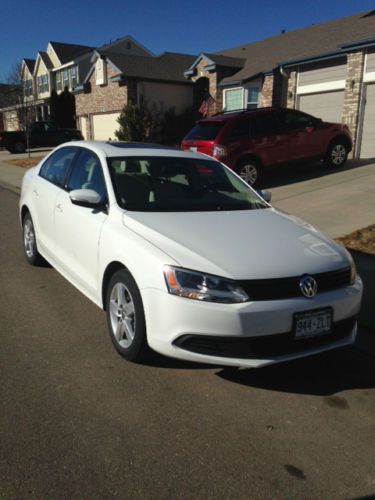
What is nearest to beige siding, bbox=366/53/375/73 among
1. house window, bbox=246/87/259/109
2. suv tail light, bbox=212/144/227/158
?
house window, bbox=246/87/259/109

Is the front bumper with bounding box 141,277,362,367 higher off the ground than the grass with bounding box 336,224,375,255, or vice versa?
the front bumper with bounding box 141,277,362,367

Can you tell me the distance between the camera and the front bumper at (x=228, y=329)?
9.83 feet

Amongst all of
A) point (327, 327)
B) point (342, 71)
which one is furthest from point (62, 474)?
point (342, 71)

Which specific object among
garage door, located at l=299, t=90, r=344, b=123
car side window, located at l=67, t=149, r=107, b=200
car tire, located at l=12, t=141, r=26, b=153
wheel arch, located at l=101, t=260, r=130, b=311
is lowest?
car tire, located at l=12, t=141, r=26, b=153

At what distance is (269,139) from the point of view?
455 inches

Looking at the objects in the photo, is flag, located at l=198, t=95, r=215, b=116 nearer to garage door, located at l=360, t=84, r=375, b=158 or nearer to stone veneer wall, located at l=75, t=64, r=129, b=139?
stone veneer wall, located at l=75, t=64, r=129, b=139

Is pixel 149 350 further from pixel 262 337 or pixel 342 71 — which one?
pixel 342 71

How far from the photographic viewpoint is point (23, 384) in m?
3.27

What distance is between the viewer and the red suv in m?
11.0

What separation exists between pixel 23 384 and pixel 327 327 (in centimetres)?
213

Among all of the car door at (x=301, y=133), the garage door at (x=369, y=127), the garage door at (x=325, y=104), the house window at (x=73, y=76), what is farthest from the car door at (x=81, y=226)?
the house window at (x=73, y=76)

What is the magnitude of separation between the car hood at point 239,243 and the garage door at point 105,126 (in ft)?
75.3

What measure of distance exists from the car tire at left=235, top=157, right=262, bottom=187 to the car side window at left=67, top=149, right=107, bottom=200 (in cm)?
685

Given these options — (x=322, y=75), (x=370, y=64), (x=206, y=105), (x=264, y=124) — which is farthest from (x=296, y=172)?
(x=206, y=105)
